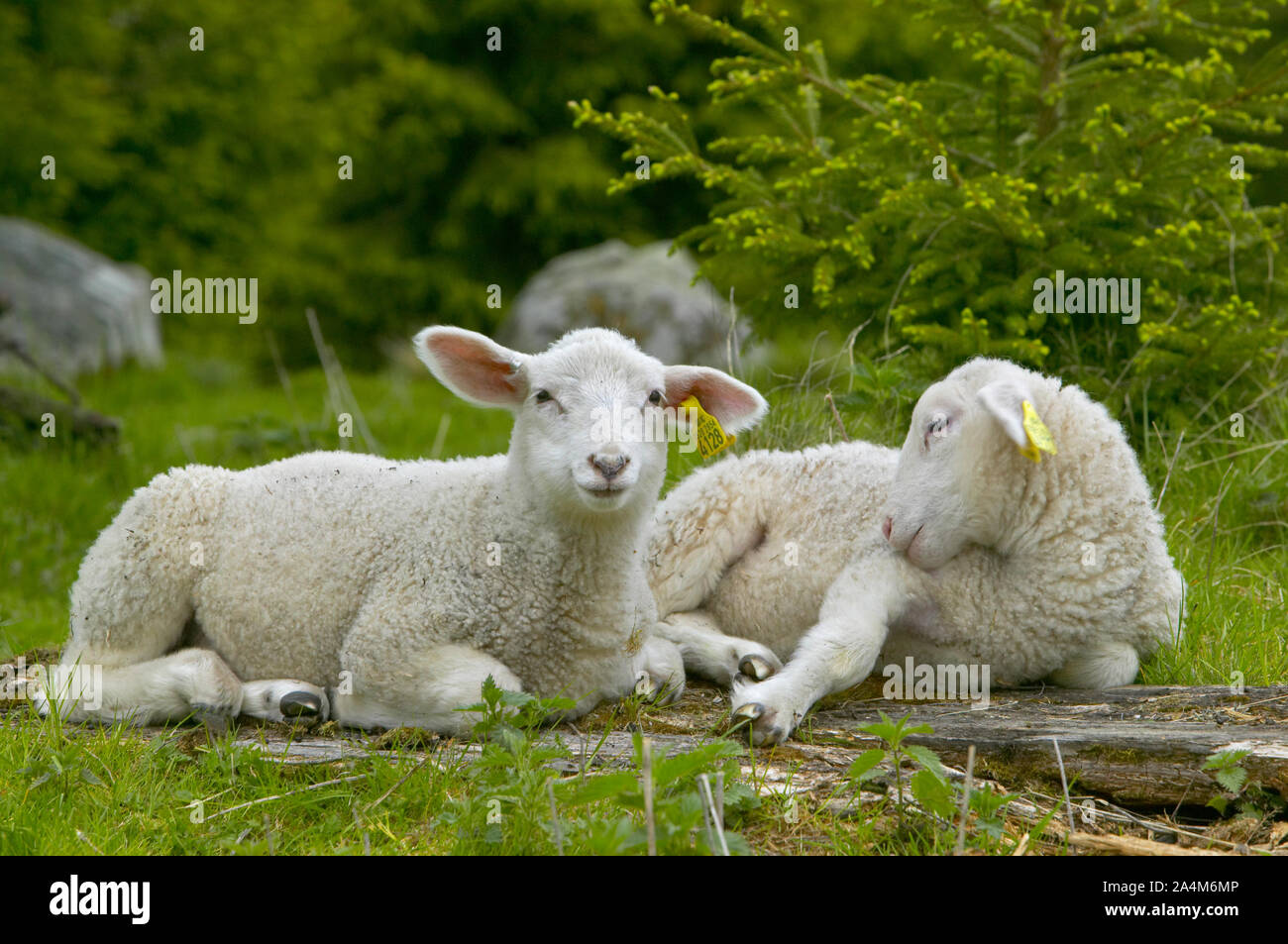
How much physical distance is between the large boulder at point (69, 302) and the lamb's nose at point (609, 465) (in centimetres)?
887

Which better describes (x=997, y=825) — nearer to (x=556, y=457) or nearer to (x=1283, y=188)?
(x=556, y=457)

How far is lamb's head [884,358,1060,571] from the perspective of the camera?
4254mm

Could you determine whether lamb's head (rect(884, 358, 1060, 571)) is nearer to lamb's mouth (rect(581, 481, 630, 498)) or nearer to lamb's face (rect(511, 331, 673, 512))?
lamb's face (rect(511, 331, 673, 512))

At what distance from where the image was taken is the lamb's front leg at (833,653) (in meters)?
3.89

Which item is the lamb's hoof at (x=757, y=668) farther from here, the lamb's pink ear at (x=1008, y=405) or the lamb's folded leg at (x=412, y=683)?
the lamb's pink ear at (x=1008, y=405)

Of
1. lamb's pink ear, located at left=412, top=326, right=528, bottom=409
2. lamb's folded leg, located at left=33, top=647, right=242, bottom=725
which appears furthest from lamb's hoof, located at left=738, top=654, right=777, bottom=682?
lamb's folded leg, located at left=33, top=647, right=242, bottom=725

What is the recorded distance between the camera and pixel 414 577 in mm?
4121

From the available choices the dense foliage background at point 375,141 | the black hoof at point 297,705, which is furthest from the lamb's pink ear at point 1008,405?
the dense foliage background at point 375,141

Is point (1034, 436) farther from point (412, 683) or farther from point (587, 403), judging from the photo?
point (412, 683)

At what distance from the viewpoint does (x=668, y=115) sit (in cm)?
639

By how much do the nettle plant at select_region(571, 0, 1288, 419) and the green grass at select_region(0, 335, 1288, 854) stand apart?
0.38 meters

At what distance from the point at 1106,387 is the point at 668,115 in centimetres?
237

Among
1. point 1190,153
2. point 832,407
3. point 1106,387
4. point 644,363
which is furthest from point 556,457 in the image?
point 1190,153

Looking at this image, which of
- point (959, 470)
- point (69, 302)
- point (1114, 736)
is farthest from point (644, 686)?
point (69, 302)
